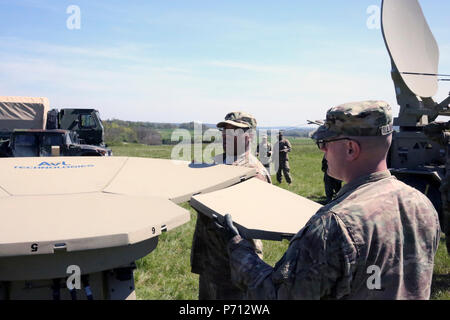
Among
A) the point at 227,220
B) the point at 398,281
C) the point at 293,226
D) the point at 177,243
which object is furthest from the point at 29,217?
the point at 177,243

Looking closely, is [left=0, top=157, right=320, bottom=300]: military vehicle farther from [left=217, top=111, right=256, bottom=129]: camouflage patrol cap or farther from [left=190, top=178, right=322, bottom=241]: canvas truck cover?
[left=217, top=111, right=256, bottom=129]: camouflage patrol cap

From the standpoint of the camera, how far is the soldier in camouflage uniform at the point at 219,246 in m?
2.92

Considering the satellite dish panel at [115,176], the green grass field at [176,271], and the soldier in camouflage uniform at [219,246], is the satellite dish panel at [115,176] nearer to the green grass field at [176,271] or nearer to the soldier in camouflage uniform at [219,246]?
the soldier in camouflage uniform at [219,246]

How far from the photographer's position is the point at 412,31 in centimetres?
898

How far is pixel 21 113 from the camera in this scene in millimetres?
16016

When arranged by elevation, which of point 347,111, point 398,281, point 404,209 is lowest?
point 398,281

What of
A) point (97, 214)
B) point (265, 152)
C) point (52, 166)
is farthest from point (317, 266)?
point (265, 152)

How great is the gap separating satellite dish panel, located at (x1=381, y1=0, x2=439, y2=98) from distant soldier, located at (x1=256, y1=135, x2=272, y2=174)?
5023mm

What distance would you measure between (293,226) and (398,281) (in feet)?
2.25

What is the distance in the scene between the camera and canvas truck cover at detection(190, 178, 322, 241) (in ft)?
7.03

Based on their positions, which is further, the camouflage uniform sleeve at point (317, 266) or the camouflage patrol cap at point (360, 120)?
the camouflage patrol cap at point (360, 120)

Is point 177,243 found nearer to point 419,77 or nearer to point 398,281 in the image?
point 398,281

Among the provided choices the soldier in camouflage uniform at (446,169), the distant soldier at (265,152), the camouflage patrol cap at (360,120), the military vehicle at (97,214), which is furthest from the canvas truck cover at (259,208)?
the distant soldier at (265,152)
